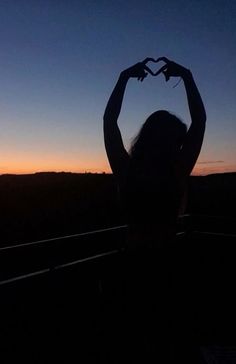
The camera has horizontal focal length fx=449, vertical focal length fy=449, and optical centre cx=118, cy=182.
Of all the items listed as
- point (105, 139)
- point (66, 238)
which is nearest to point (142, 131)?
point (105, 139)

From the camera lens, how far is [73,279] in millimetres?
2779

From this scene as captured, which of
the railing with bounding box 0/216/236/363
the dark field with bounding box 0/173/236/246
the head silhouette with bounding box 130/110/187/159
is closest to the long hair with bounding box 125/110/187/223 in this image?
the head silhouette with bounding box 130/110/187/159

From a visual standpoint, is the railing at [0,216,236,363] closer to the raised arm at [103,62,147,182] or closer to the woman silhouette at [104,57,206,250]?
the woman silhouette at [104,57,206,250]

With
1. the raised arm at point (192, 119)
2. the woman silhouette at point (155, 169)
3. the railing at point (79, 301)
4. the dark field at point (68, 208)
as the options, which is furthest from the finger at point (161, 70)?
the dark field at point (68, 208)

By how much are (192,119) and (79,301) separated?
1.55 m

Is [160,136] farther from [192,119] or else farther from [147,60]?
[147,60]

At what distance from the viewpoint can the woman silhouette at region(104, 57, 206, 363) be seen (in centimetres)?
178

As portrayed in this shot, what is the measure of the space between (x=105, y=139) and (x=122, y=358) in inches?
41.1

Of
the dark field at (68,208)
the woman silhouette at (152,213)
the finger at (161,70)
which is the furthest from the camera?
the dark field at (68,208)

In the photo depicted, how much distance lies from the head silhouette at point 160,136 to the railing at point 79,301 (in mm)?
405

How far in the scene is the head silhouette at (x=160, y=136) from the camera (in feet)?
6.12

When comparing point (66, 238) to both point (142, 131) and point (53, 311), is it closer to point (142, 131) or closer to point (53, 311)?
point (53, 311)

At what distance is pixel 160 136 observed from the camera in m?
1.87

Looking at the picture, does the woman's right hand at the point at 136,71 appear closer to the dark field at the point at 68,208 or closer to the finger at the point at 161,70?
the finger at the point at 161,70
